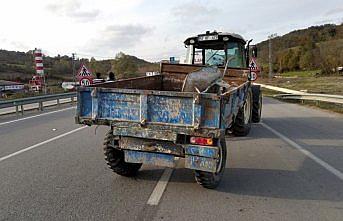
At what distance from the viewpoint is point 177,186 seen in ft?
17.7

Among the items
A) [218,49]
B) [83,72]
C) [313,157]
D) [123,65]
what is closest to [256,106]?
[218,49]

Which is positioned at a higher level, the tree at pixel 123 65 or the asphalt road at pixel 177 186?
the tree at pixel 123 65

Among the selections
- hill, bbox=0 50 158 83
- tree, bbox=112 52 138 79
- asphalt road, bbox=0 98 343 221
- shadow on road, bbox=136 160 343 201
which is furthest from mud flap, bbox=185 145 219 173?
tree, bbox=112 52 138 79

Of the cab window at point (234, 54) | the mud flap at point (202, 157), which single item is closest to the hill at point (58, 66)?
the cab window at point (234, 54)

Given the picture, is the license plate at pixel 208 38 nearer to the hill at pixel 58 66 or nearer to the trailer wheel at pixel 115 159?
the trailer wheel at pixel 115 159

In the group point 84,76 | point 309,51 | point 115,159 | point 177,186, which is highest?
point 309,51

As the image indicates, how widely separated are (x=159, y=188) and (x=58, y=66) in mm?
85011

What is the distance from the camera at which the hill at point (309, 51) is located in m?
79.7

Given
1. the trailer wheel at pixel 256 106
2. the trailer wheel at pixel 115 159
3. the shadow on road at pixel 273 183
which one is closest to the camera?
the shadow on road at pixel 273 183

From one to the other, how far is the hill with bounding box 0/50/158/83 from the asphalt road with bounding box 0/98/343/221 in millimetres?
51173

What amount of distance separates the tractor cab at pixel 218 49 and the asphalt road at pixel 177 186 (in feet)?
10.3

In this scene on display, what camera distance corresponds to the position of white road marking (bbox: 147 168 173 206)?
4738 millimetres

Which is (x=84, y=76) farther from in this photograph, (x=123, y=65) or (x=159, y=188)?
(x=123, y=65)

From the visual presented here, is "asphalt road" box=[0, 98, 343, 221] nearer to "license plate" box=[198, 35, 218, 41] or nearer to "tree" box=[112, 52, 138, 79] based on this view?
"license plate" box=[198, 35, 218, 41]
